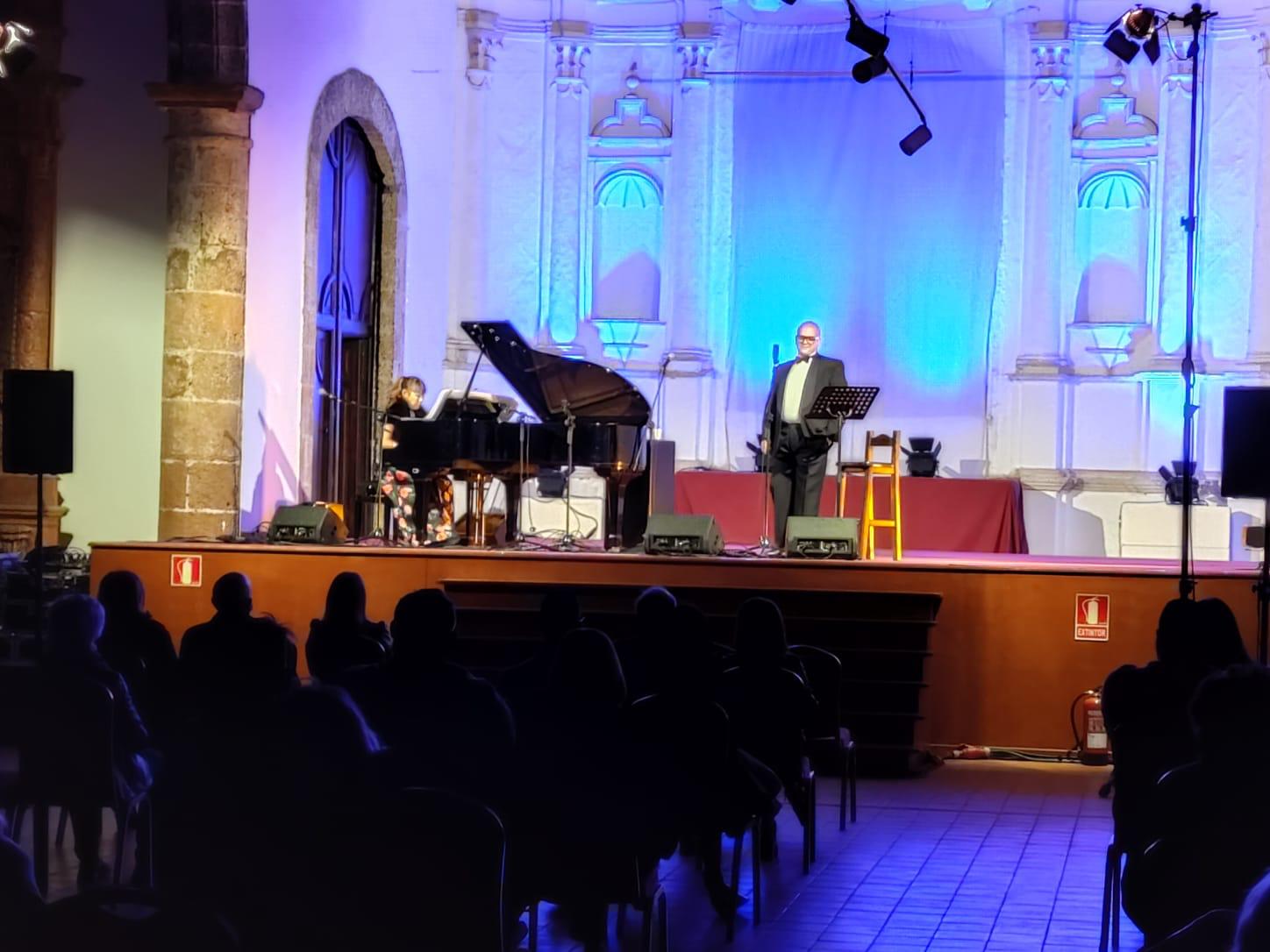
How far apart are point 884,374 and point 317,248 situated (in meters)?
4.77

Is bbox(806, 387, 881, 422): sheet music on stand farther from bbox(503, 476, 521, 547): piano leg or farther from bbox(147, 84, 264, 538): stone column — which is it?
bbox(147, 84, 264, 538): stone column

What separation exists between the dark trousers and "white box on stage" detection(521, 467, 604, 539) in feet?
11.9

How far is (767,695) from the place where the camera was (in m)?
5.46

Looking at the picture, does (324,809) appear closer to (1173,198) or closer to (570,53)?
(1173,198)

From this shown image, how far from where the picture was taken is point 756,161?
14.3 metres

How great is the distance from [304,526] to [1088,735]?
4446 millimetres

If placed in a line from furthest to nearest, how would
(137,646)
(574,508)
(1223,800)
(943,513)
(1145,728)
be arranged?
1. (574,508)
2. (943,513)
3. (137,646)
4. (1145,728)
5. (1223,800)

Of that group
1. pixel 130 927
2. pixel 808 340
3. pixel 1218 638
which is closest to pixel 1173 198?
pixel 808 340

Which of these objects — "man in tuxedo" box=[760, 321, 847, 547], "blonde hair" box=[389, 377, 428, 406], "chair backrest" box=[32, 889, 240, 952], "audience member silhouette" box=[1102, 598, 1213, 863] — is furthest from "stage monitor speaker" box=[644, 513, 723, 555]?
"chair backrest" box=[32, 889, 240, 952]

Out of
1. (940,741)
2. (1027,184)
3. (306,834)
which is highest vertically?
(1027,184)

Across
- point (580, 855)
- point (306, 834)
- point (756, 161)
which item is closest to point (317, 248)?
point (756, 161)

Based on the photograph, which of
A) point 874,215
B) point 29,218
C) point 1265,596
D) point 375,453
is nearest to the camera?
point 1265,596

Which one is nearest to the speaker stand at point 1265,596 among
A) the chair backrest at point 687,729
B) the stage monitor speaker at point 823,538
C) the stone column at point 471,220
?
the stage monitor speaker at point 823,538

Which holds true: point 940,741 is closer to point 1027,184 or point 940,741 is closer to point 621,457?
point 621,457
